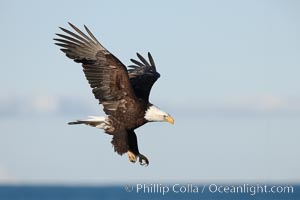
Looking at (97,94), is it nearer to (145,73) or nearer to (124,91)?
(124,91)

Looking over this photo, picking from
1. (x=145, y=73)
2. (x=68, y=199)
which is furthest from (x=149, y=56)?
(x=68, y=199)

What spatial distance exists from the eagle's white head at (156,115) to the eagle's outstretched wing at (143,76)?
17.1 inches

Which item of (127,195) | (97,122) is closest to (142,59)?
(97,122)

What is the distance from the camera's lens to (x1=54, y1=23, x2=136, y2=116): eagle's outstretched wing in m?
11.4

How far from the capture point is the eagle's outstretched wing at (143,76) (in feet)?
40.5

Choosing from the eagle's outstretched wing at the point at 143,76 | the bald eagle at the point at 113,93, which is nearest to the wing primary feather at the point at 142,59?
the eagle's outstretched wing at the point at 143,76

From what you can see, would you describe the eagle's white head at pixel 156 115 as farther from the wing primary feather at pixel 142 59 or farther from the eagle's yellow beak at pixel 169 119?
the wing primary feather at pixel 142 59

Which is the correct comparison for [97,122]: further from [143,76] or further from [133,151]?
[143,76]

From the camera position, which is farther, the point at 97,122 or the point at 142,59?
the point at 142,59

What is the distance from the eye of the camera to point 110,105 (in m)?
11.6

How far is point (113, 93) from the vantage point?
11.5m

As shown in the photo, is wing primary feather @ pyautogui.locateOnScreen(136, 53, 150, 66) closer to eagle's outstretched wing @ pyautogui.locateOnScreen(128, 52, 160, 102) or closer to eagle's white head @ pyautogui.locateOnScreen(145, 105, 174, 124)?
eagle's outstretched wing @ pyautogui.locateOnScreen(128, 52, 160, 102)

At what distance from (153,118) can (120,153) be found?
611mm

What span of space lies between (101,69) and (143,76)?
1.57 metres
